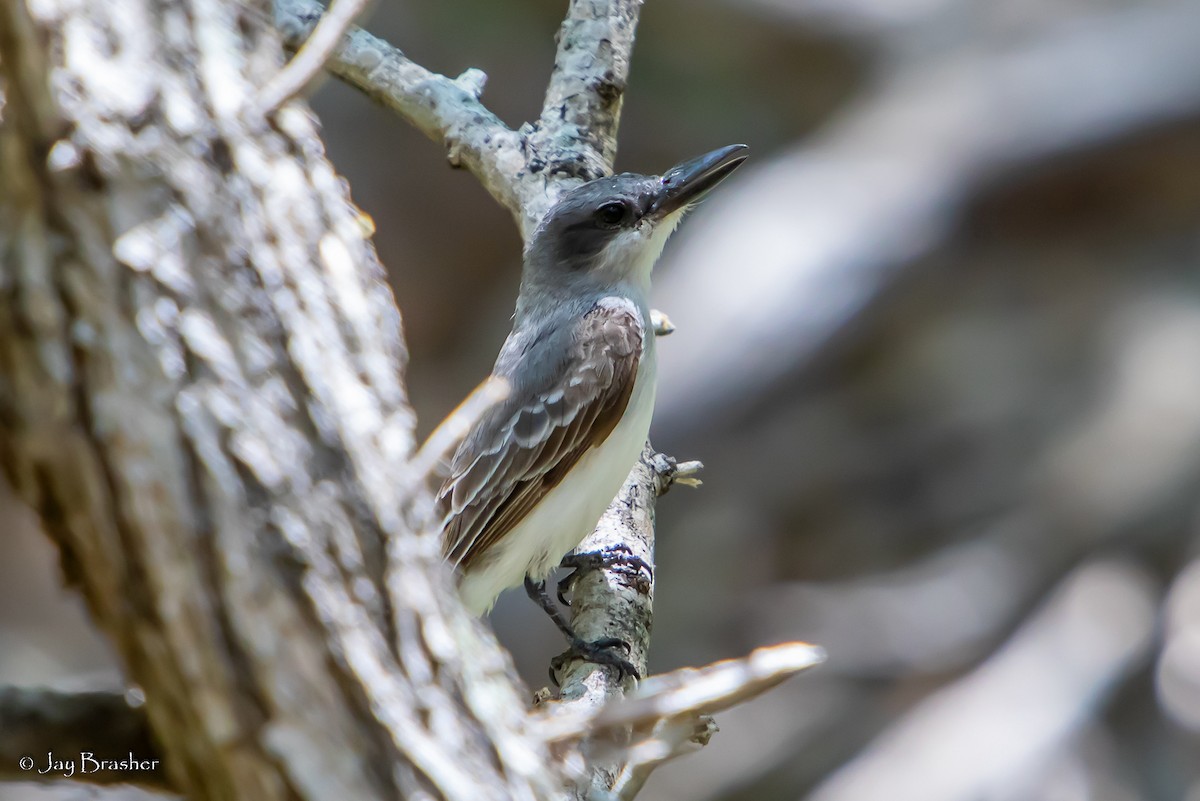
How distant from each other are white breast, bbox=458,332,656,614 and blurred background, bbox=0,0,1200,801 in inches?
190

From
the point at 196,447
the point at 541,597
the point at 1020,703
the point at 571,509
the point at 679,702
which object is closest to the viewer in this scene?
the point at 196,447

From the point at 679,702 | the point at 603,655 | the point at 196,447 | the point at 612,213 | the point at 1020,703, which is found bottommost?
the point at 679,702

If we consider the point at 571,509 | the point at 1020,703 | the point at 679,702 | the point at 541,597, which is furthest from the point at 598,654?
the point at 1020,703

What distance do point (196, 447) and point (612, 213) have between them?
3.11 metres

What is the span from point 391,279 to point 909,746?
673cm

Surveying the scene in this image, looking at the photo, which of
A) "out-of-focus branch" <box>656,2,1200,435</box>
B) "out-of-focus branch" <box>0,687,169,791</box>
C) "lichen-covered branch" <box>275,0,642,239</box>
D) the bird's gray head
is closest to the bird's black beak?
the bird's gray head

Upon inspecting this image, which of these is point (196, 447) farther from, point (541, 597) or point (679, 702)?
point (541, 597)

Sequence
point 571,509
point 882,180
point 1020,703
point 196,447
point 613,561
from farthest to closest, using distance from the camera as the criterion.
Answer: point 882,180
point 1020,703
point 571,509
point 613,561
point 196,447

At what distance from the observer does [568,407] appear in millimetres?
4598

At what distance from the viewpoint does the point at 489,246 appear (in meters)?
12.6

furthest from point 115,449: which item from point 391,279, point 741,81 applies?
point 741,81

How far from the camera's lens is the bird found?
4473 mm

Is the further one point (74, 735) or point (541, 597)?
point (541, 597)

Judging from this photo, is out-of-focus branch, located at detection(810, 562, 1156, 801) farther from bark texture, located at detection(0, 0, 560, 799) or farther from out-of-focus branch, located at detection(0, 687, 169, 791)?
out-of-focus branch, located at detection(0, 687, 169, 791)
